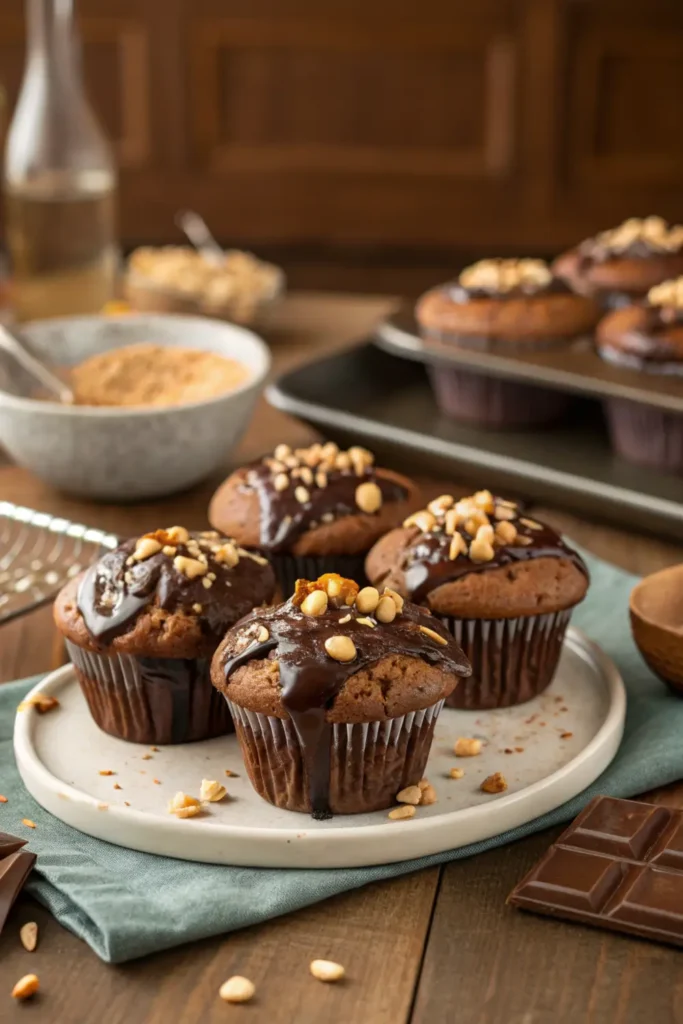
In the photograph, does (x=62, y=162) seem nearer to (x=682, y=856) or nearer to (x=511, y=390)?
(x=511, y=390)

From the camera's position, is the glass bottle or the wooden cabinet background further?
the wooden cabinet background

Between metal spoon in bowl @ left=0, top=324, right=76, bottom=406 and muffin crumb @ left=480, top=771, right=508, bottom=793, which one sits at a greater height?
metal spoon in bowl @ left=0, top=324, right=76, bottom=406

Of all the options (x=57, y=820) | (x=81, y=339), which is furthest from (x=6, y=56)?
(x=57, y=820)

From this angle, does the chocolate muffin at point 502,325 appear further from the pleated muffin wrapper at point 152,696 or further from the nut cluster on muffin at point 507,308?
the pleated muffin wrapper at point 152,696

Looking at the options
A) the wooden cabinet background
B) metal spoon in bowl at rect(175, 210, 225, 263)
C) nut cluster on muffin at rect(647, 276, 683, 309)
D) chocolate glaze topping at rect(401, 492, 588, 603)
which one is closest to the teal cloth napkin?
Answer: chocolate glaze topping at rect(401, 492, 588, 603)

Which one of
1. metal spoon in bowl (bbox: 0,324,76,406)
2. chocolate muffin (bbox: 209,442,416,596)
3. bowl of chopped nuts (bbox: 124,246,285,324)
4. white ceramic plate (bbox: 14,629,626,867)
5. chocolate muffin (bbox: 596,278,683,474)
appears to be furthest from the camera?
bowl of chopped nuts (bbox: 124,246,285,324)

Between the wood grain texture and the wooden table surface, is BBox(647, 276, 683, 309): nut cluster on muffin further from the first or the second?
the wood grain texture
